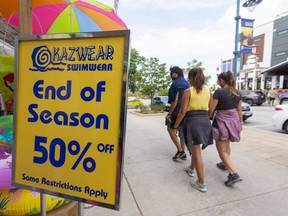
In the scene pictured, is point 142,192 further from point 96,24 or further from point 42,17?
point 42,17

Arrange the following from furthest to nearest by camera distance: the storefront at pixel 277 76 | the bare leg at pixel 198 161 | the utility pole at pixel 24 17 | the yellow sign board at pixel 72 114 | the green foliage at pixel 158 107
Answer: the storefront at pixel 277 76, the green foliage at pixel 158 107, the bare leg at pixel 198 161, the utility pole at pixel 24 17, the yellow sign board at pixel 72 114

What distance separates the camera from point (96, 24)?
289cm

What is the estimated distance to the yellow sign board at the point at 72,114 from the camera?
4.13ft

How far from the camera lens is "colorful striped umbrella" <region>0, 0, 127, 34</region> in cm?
278

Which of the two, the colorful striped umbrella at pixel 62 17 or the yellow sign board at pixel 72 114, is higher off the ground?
the colorful striped umbrella at pixel 62 17

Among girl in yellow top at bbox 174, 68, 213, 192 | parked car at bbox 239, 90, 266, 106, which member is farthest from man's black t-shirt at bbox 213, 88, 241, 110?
parked car at bbox 239, 90, 266, 106

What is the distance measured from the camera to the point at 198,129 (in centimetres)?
315

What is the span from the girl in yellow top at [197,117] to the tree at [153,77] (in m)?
11.1

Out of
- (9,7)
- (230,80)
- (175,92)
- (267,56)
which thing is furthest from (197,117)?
(267,56)

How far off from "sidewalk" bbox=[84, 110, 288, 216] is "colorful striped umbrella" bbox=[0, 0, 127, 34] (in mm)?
2243

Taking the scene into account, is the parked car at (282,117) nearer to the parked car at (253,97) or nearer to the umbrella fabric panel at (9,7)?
the umbrella fabric panel at (9,7)

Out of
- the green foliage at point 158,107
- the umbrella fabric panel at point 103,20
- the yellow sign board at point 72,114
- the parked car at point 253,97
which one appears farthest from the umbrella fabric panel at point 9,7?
the parked car at point 253,97

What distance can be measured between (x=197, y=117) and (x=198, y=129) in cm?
17

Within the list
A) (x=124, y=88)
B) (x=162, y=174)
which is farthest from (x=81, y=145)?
(x=162, y=174)
